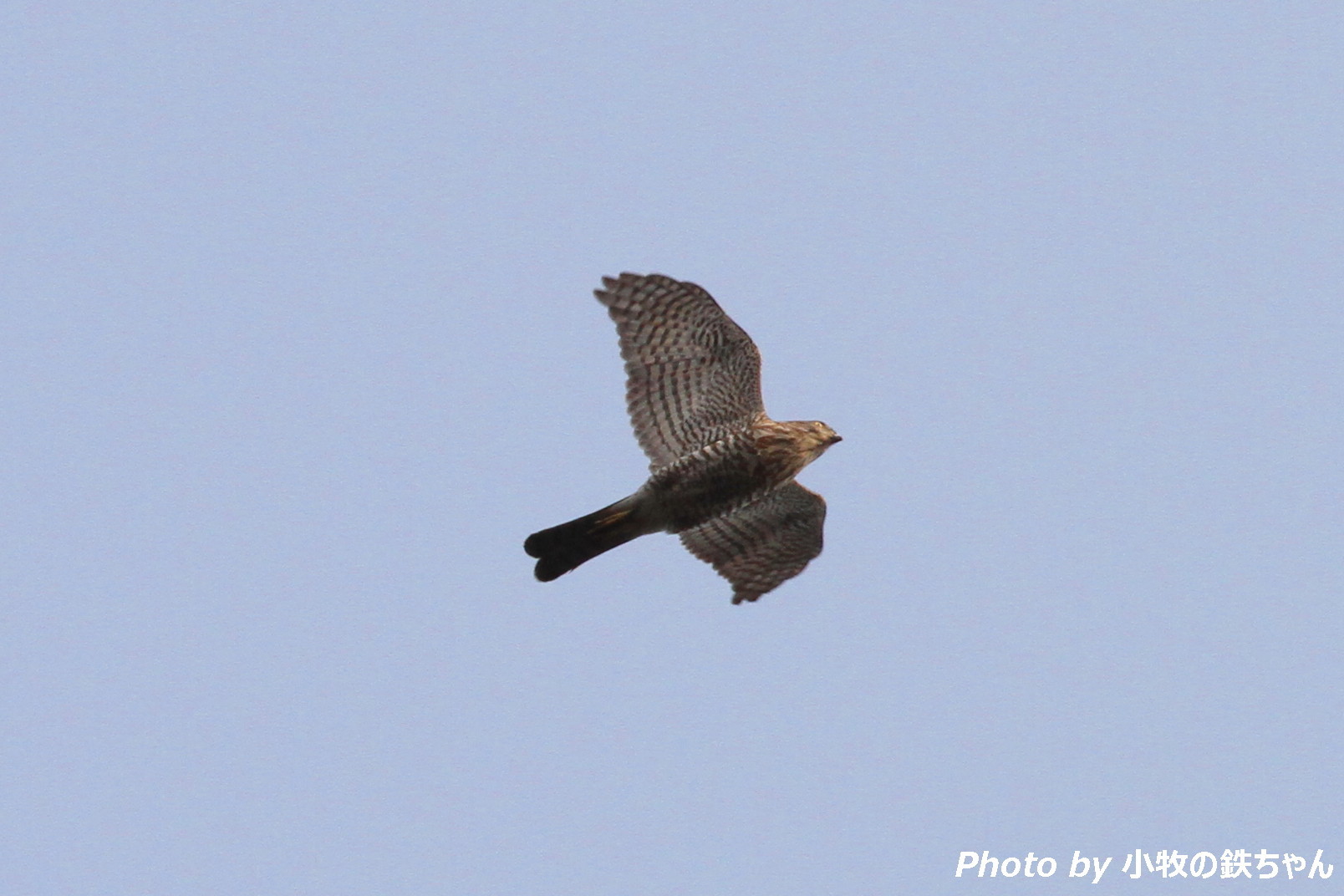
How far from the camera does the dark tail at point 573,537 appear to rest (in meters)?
12.9

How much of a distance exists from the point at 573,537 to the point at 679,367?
161 cm

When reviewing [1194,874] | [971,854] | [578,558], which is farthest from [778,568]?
[1194,874]

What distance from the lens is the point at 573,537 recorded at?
12.9 meters

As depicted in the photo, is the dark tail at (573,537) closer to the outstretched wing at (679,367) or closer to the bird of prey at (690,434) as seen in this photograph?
the bird of prey at (690,434)

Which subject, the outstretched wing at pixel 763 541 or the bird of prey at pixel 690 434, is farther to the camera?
the outstretched wing at pixel 763 541

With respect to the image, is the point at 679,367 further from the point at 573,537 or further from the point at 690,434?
the point at 573,537

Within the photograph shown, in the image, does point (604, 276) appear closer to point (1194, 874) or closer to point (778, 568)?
point (778, 568)

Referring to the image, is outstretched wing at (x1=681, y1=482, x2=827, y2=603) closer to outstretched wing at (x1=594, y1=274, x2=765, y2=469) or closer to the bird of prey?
the bird of prey

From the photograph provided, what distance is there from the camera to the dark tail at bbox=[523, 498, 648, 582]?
42.2 ft

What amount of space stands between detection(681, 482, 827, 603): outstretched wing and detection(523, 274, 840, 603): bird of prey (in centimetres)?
2

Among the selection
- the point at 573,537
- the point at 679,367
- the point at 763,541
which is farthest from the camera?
the point at 763,541

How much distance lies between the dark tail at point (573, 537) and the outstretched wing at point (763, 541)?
74cm

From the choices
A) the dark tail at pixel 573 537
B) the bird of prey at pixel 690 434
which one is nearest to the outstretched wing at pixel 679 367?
the bird of prey at pixel 690 434

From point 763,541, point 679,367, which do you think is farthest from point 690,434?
point 763,541
